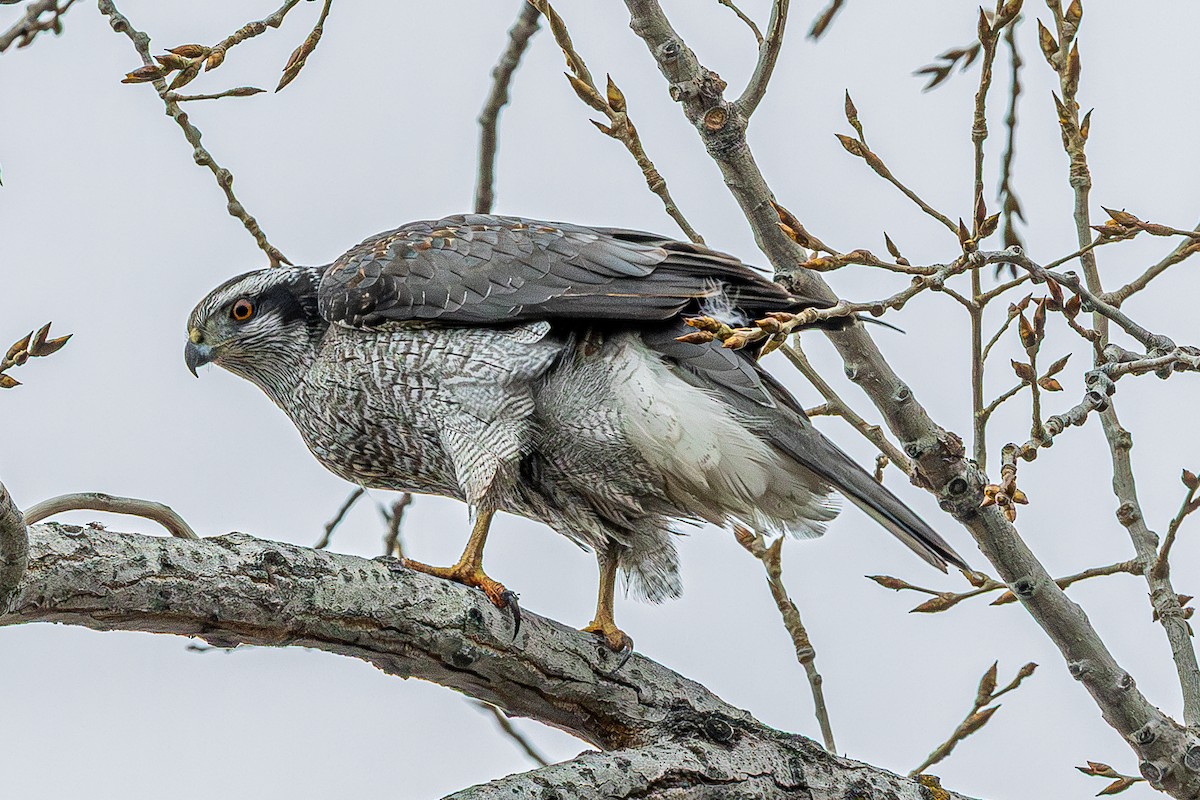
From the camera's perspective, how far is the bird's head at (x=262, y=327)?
4.41 m

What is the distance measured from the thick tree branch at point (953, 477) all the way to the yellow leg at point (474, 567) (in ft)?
3.71

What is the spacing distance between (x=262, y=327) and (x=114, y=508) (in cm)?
177

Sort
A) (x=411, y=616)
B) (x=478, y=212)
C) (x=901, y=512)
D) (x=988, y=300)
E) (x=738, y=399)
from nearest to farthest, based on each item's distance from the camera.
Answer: (x=411, y=616) → (x=988, y=300) → (x=901, y=512) → (x=738, y=399) → (x=478, y=212)

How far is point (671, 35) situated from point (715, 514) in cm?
150

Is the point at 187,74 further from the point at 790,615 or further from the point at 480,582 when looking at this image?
the point at 790,615

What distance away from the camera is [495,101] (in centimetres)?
454

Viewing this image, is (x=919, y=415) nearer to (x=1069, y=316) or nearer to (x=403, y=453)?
(x=1069, y=316)

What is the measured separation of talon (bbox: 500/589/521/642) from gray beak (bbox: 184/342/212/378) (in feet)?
6.28

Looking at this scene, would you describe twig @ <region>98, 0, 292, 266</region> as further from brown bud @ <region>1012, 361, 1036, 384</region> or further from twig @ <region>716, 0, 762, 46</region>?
brown bud @ <region>1012, 361, 1036, 384</region>

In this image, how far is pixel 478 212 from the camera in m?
4.61

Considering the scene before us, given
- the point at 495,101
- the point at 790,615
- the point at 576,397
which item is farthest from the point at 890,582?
the point at 495,101

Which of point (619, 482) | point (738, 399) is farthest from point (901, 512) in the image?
point (619, 482)

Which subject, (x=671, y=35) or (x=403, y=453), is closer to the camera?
(x=671, y=35)

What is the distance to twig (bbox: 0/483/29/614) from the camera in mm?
2172
